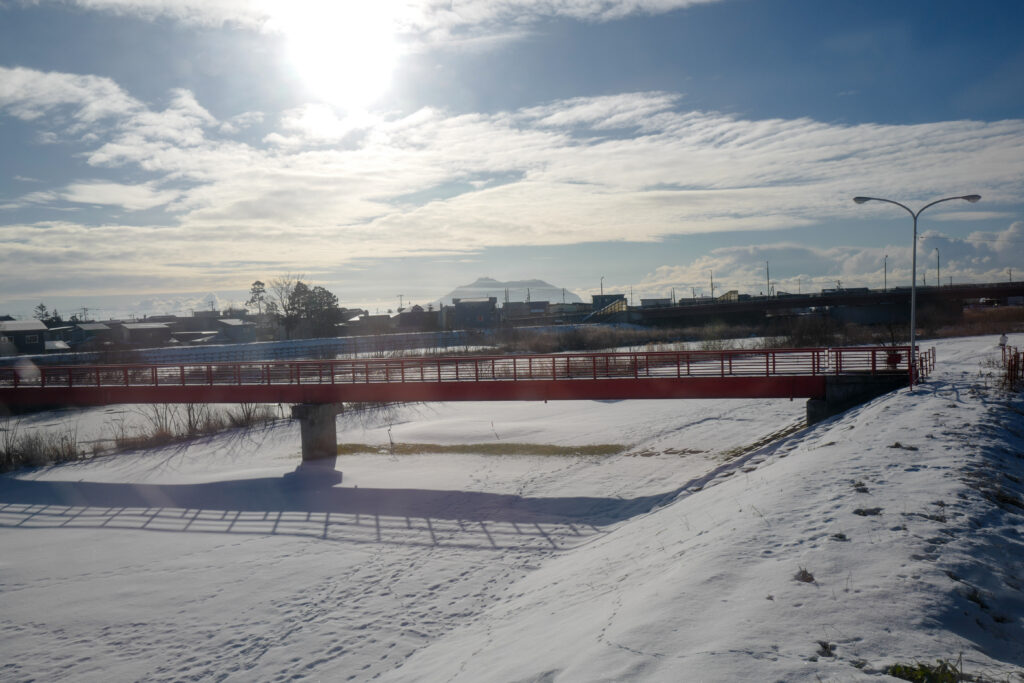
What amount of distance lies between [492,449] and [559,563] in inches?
560

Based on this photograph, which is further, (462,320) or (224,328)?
(462,320)

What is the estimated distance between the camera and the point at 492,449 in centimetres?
2808

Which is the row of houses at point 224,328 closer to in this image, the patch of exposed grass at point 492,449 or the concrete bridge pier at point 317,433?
the patch of exposed grass at point 492,449

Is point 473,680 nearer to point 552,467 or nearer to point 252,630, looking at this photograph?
point 252,630

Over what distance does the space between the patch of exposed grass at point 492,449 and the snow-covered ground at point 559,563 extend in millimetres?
1321

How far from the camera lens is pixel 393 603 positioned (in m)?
12.8

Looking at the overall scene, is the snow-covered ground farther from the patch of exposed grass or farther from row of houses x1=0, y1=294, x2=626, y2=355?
row of houses x1=0, y1=294, x2=626, y2=355

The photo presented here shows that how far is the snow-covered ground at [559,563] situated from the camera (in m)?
7.51

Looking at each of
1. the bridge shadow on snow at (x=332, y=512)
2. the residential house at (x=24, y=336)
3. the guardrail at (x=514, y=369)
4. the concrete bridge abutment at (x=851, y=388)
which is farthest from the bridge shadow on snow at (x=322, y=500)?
the residential house at (x=24, y=336)

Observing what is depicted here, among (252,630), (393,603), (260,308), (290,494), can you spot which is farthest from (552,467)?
(260,308)

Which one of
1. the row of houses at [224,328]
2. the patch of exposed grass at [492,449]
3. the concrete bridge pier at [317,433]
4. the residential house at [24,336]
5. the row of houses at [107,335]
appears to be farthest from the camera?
the row of houses at [224,328]

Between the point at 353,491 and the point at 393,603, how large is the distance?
983cm

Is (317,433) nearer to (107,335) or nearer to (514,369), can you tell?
(514,369)

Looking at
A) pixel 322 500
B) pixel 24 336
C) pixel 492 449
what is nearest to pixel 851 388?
pixel 492 449
